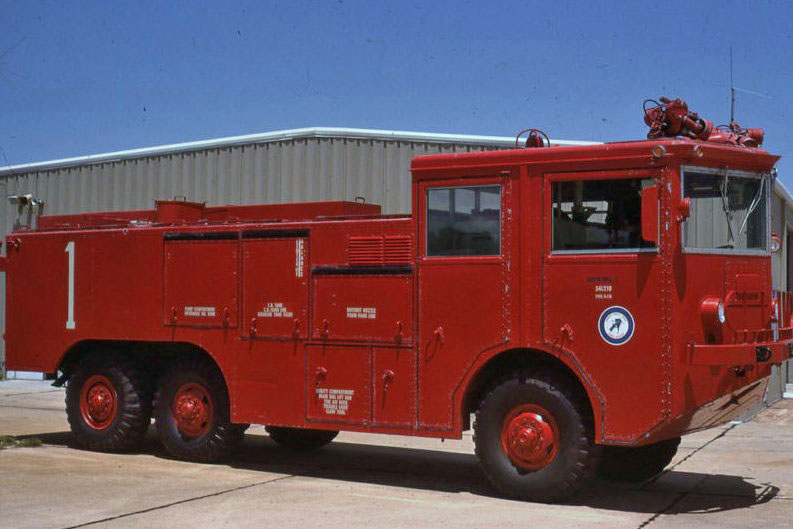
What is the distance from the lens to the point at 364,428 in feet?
32.3

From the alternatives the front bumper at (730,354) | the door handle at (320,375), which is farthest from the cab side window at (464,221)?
the front bumper at (730,354)

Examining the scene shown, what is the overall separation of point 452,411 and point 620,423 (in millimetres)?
1581

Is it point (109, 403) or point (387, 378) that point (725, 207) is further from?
point (109, 403)

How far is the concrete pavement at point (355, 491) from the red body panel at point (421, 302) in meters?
0.70

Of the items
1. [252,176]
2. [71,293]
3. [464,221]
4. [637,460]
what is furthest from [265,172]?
[637,460]

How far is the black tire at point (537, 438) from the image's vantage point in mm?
8688

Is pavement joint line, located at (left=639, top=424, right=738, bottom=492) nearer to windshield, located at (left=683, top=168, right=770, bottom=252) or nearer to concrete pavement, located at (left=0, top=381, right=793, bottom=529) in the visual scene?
concrete pavement, located at (left=0, top=381, right=793, bottom=529)

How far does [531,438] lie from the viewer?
8.81 metres

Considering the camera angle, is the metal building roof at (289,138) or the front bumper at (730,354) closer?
the front bumper at (730,354)

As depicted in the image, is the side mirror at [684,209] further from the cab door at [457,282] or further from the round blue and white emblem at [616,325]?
the cab door at [457,282]

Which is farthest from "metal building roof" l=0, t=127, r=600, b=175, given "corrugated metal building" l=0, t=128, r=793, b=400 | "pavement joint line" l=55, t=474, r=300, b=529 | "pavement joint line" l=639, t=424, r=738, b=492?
"pavement joint line" l=55, t=474, r=300, b=529

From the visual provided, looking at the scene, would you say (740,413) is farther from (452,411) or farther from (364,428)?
(364,428)

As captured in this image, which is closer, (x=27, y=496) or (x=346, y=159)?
(x=27, y=496)

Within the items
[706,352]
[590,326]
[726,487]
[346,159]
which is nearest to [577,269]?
[590,326]
